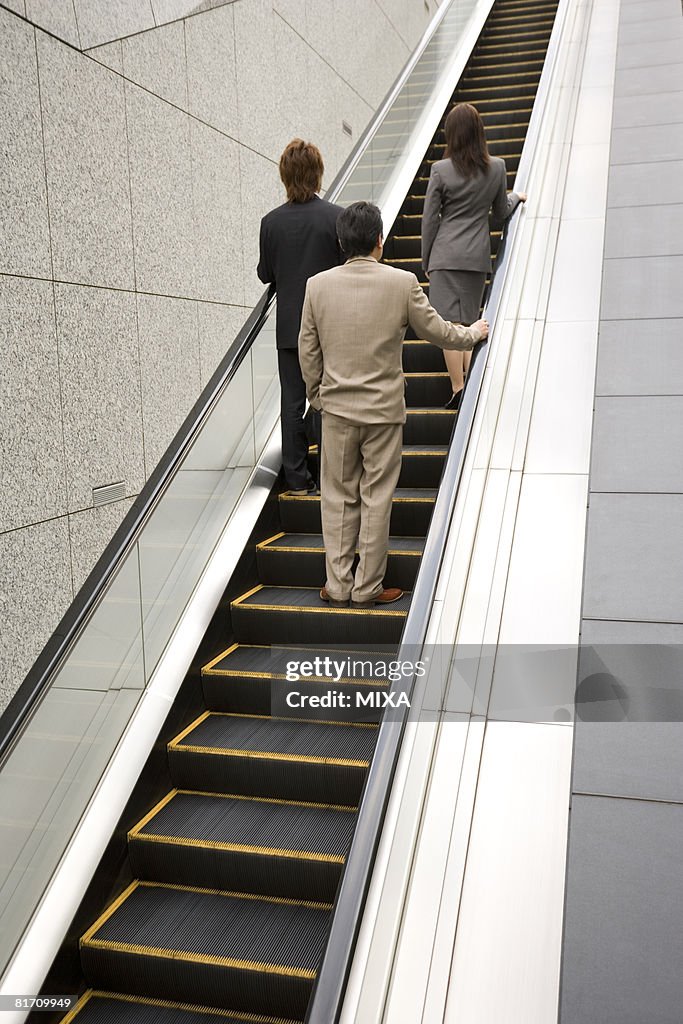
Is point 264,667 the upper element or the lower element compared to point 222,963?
upper

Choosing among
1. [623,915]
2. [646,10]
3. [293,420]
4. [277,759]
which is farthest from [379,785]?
[646,10]

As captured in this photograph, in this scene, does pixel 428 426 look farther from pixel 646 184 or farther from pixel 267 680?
pixel 646 184

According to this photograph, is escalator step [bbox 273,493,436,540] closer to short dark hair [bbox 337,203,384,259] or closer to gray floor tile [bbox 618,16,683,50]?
short dark hair [bbox 337,203,384,259]

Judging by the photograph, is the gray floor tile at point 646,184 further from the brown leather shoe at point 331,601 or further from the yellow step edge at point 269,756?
the yellow step edge at point 269,756

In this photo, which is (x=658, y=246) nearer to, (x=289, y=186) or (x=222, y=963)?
(x=289, y=186)

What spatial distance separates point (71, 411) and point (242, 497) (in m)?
0.88

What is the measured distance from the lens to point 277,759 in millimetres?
3189

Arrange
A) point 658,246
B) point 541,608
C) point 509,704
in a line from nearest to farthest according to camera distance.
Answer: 1. point 509,704
2. point 541,608
3. point 658,246

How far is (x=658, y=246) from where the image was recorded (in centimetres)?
504

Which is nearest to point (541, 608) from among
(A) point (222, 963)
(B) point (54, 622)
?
(A) point (222, 963)

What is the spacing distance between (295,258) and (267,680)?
1.97 meters

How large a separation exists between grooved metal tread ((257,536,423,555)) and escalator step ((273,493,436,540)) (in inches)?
1.7

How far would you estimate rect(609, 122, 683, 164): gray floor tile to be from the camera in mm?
5992

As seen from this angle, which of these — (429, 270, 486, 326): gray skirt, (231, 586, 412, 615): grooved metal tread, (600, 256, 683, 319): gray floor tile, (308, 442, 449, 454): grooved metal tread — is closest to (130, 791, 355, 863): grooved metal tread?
(231, 586, 412, 615): grooved metal tread
